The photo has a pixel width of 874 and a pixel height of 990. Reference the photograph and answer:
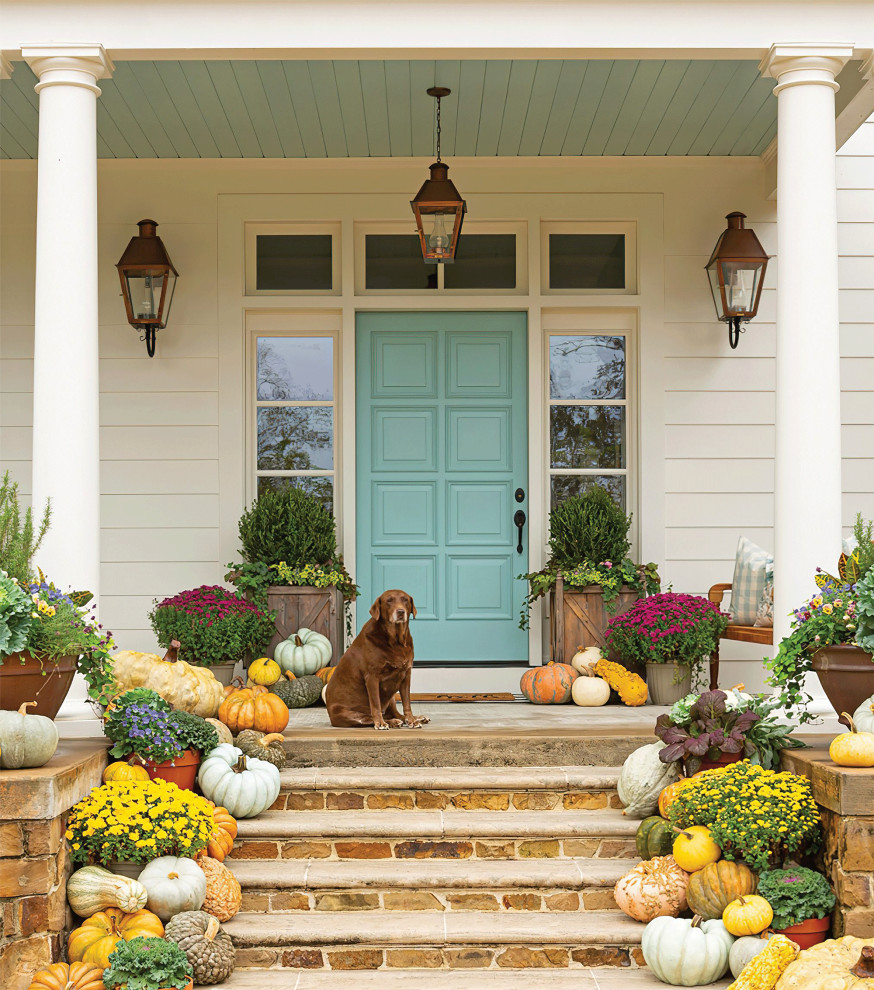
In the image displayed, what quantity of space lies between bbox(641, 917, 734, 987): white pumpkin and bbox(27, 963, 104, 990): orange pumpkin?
1.65m

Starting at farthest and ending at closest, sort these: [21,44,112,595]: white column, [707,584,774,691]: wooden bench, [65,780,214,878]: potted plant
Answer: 1. [707,584,774,691]: wooden bench
2. [21,44,112,595]: white column
3. [65,780,214,878]: potted plant

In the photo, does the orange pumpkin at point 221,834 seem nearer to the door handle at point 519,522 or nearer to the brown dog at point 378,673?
the brown dog at point 378,673

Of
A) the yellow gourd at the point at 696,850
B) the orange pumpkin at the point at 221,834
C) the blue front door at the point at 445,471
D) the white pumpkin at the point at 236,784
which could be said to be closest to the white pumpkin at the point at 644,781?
the yellow gourd at the point at 696,850

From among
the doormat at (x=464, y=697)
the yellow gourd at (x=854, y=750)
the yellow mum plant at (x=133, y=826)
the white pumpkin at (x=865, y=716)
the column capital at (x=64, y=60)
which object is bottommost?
the doormat at (x=464, y=697)

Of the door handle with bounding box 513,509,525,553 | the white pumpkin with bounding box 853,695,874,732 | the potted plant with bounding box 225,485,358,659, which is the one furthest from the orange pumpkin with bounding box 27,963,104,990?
the door handle with bounding box 513,509,525,553

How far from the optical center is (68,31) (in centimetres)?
452

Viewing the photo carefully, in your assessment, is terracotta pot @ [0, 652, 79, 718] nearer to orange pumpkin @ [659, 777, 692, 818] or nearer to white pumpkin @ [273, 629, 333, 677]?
orange pumpkin @ [659, 777, 692, 818]

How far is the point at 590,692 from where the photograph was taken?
227 inches

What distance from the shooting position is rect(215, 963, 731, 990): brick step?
10.9ft

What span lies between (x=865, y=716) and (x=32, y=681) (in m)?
2.81

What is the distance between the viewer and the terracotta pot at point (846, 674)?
3744 millimetres

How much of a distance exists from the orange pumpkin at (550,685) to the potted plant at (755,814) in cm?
Answer: 210

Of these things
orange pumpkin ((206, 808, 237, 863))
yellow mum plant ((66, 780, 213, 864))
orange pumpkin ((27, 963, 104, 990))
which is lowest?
orange pumpkin ((27, 963, 104, 990))

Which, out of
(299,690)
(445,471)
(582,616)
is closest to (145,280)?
(445,471)
